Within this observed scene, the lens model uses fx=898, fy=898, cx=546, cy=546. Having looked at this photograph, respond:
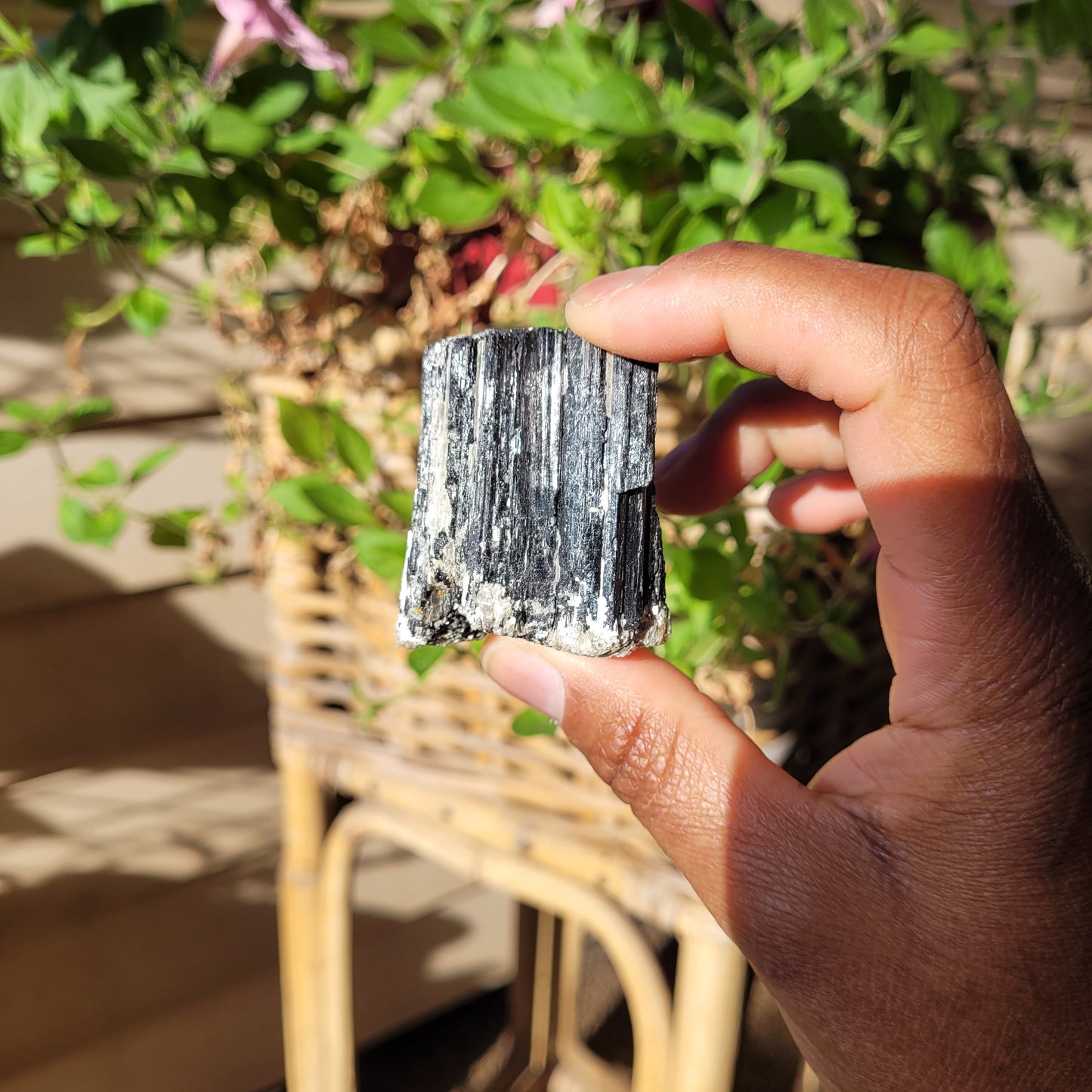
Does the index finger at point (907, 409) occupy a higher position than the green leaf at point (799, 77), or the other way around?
the green leaf at point (799, 77)

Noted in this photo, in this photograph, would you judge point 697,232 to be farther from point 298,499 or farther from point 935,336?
point 298,499

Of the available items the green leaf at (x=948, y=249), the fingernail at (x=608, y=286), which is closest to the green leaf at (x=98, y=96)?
the fingernail at (x=608, y=286)

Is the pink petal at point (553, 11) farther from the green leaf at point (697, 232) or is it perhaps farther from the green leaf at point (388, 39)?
the green leaf at point (697, 232)

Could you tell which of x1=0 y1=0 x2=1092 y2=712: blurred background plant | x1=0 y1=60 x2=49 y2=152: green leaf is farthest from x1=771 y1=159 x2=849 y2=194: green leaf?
x1=0 y1=60 x2=49 y2=152: green leaf

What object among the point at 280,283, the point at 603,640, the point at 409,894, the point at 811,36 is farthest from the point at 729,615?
the point at 409,894

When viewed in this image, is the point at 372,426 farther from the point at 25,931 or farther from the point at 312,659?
the point at 25,931

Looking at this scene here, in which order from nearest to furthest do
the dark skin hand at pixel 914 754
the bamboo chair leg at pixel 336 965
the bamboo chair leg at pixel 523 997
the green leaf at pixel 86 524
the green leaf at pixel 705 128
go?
the dark skin hand at pixel 914 754, the green leaf at pixel 705 128, the green leaf at pixel 86 524, the bamboo chair leg at pixel 336 965, the bamboo chair leg at pixel 523 997
